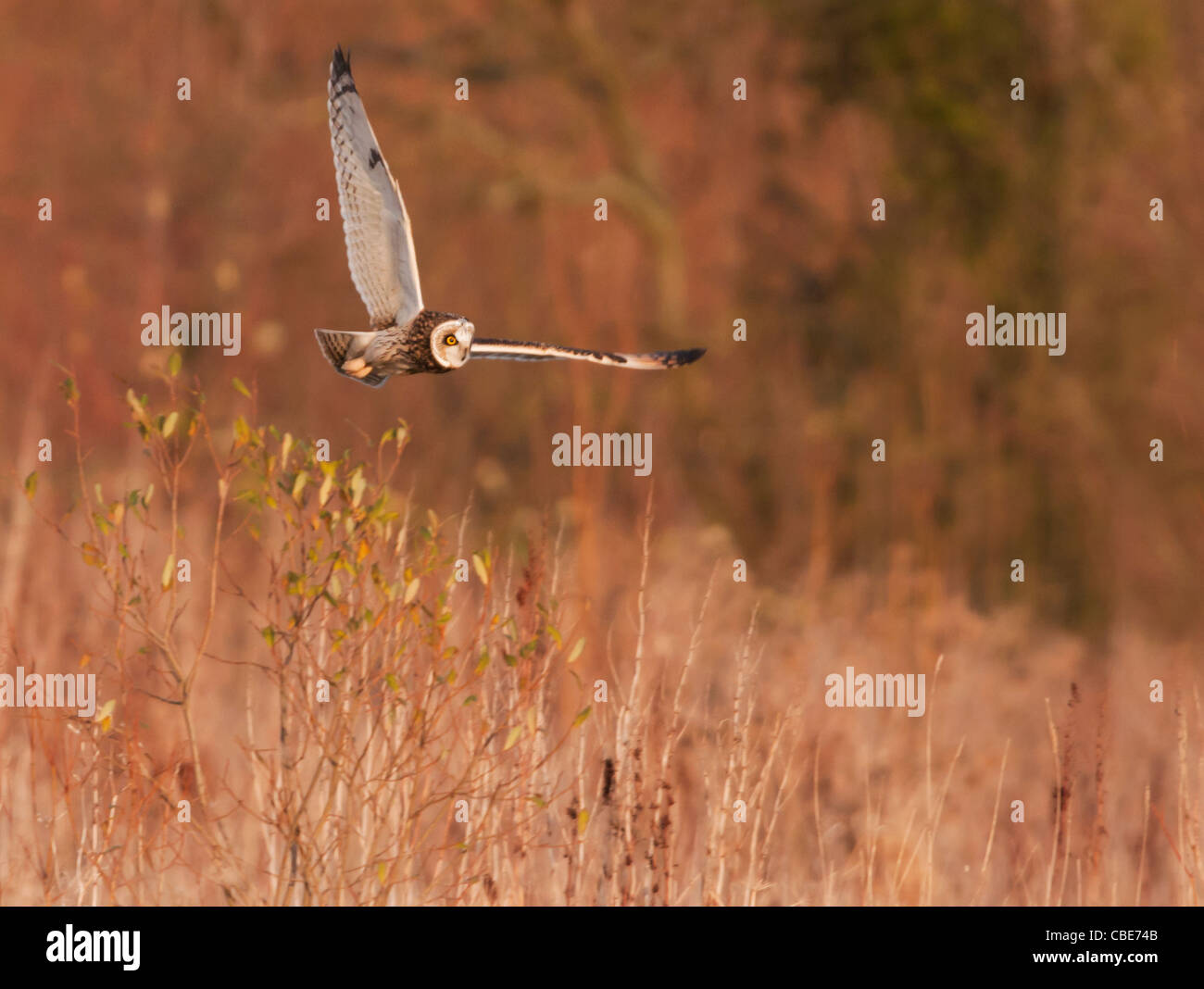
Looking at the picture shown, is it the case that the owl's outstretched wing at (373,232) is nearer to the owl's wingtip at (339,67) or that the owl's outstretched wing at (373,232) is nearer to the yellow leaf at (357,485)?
the owl's wingtip at (339,67)

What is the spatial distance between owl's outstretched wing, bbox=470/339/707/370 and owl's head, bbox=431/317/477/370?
6 centimetres

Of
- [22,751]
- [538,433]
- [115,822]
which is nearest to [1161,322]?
[538,433]

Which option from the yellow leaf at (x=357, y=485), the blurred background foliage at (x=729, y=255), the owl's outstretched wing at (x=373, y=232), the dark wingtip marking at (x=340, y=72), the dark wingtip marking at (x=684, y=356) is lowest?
the yellow leaf at (x=357, y=485)

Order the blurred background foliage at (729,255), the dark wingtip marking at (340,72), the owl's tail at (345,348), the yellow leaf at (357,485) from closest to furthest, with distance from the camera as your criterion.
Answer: the yellow leaf at (357,485) → the owl's tail at (345,348) → the dark wingtip marking at (340,72) → the blurred background foliage at (729,255)

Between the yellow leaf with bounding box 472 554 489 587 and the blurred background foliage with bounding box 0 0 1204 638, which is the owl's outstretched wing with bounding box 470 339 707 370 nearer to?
the yellow leaf with bounding box 472 554 489 587

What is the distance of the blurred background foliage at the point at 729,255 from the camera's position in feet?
37.4

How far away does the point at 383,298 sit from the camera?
368 cm

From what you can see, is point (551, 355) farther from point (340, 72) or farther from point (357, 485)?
point (340, 72)

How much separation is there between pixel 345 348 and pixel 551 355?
1.76ft

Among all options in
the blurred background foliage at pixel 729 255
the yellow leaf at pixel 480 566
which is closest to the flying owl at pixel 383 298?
the yellow leaf at pixel 480 566

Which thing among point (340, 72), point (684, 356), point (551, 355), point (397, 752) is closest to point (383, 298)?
point (551, 355)

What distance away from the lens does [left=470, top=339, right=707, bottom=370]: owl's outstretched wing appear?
3.48 metres

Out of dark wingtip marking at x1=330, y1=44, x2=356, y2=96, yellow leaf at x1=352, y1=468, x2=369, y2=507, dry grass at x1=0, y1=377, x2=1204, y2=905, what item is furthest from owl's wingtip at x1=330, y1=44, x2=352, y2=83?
yellow leaf at x1=352, y1=468, x2=369, y2=507

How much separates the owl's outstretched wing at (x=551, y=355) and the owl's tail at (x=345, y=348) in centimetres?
25
